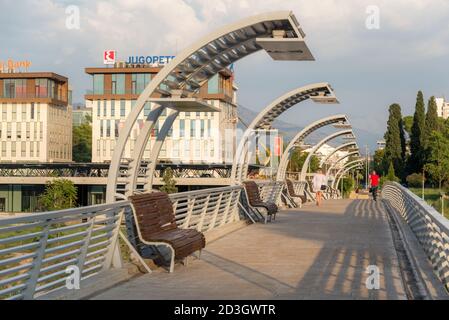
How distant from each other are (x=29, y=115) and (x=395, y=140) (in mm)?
51025

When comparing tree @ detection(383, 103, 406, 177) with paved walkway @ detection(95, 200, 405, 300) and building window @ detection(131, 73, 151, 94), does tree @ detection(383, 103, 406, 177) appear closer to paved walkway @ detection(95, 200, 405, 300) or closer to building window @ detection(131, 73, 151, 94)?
building window @ detection(131, 73, 151, 94)

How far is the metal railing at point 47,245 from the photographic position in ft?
Result: 21.4

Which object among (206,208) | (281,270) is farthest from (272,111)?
(281,270)

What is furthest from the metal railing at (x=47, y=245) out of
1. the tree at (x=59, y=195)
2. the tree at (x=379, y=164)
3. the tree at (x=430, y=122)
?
the tree at (x=379, y=164)

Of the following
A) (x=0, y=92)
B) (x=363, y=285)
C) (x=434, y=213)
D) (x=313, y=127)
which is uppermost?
(x=0, y=92)

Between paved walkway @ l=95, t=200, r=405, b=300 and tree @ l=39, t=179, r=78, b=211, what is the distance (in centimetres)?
6329

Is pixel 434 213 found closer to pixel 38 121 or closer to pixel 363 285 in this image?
pixel 363 285

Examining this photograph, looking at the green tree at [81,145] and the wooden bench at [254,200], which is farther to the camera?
the green tree at [81,145]

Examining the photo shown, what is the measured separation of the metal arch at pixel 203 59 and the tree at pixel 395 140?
9086 centimetres

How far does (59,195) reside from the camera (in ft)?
254

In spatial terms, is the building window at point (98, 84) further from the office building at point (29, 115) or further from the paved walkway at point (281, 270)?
the paved walkway at point (281, 270)

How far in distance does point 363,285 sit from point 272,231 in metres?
7.42
